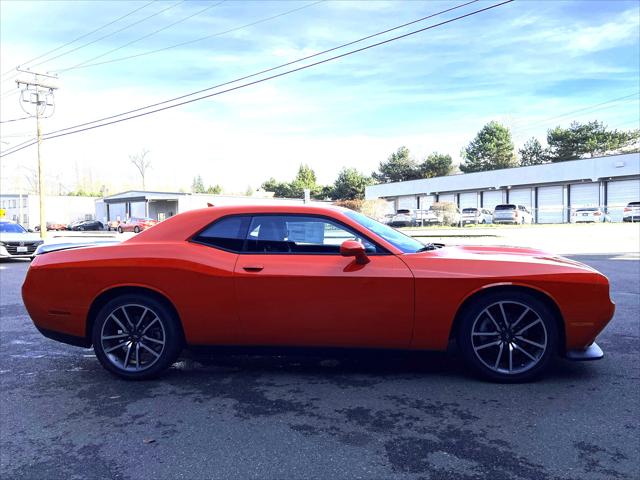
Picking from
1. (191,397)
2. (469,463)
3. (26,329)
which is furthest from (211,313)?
(26,329)

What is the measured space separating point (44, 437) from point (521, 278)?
11.8 feet

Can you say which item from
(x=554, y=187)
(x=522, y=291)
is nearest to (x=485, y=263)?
(x=522, y=291)

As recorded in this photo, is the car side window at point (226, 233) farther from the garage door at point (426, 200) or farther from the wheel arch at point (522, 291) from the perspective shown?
the garage door at point (426, 200)

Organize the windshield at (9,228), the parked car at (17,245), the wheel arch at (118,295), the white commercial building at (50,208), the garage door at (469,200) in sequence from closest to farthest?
the wheel arch at (118,295) → the parked car at (17,245) → the windshield at (9,228) → the garage door at (469,200) → the white commercial building at (50,208)

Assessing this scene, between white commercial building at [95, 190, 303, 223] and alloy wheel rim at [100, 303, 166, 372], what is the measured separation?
44.8 meters

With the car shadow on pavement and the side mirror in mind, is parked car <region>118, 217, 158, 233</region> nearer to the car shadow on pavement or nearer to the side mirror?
the car shadow on pavement

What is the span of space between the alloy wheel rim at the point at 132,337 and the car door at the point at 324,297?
784mm

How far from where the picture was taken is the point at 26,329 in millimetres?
6336

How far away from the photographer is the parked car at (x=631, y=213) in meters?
36.0

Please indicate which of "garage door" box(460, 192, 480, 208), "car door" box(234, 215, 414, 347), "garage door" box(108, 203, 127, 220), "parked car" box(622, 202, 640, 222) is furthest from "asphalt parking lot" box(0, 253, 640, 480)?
"garage door" box(108, 203, 127, 220)

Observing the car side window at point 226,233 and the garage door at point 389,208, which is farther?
the garage door at point 389,208

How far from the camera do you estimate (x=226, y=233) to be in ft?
14.1

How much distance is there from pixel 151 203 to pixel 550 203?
41449mm

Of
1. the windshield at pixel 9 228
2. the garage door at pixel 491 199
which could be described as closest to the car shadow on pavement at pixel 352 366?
the windshield at pixel 9 228
